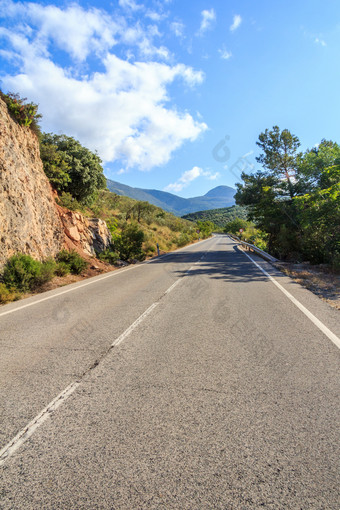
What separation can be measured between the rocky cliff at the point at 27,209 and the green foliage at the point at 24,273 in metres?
0.37

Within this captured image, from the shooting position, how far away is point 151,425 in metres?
2.56

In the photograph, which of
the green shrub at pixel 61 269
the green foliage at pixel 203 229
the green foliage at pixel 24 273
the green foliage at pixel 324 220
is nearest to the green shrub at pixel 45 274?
the green foliage at pixel 24 273

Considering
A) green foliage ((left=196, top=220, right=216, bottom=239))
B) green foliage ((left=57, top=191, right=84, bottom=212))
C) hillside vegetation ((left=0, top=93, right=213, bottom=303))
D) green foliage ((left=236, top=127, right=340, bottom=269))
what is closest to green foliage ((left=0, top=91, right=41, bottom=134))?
hillside vegetation ((left=0, top=93, right=213, bottom=303))

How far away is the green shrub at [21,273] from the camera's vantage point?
357 inches

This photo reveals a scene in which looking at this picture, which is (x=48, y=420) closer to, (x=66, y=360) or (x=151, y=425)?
(x=151, y=425)

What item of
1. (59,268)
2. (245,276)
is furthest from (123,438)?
(59,268)

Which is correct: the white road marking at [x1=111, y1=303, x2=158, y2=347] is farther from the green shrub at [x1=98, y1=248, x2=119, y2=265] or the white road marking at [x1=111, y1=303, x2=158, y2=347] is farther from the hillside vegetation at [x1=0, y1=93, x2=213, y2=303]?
the green shrub at [x1=98, y1=248, x2=119, y2=265]

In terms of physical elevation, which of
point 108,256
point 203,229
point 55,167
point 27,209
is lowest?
point 108,256

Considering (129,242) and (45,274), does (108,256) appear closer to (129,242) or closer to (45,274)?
(129,242)

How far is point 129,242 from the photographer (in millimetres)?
19438

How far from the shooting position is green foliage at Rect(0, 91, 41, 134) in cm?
1215

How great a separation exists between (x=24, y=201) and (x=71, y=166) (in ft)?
22.2

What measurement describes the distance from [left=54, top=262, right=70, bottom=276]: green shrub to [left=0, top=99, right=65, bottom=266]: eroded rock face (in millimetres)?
730

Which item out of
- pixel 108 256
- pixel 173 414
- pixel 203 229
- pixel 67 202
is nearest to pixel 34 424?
pixel 173 414
